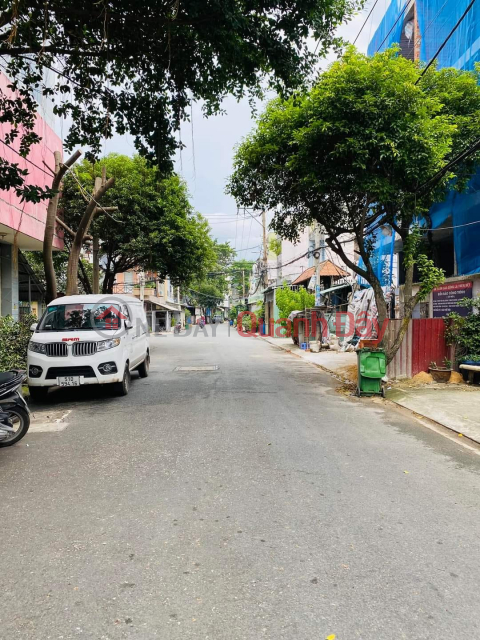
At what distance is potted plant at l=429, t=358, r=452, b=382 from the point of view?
10211 mm

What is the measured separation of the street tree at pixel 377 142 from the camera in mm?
8492

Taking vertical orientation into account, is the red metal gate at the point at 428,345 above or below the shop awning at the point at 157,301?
below

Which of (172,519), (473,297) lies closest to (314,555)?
(172,519)

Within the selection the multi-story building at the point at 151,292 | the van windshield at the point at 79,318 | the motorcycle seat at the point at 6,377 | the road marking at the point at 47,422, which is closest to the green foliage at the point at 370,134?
the van windshield at the point at 79,318

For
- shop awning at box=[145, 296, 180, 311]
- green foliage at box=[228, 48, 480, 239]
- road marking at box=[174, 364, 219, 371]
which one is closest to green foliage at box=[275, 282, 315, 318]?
road marking at box=[174, 364, 219, 371]

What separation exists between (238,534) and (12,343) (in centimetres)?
779

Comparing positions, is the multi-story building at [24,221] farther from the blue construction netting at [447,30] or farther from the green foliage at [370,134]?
the blue construction netting at [447,30]

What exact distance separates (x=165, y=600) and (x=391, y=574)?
142 cm

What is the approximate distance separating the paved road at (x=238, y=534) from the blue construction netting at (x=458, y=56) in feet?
23.5

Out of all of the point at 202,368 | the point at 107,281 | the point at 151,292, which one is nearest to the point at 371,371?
the point at 202,368

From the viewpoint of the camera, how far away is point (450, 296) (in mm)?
11508

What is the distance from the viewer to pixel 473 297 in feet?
35.2

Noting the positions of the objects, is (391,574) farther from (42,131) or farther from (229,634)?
(42,131)

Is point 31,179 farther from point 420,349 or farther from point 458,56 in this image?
point 458,56
